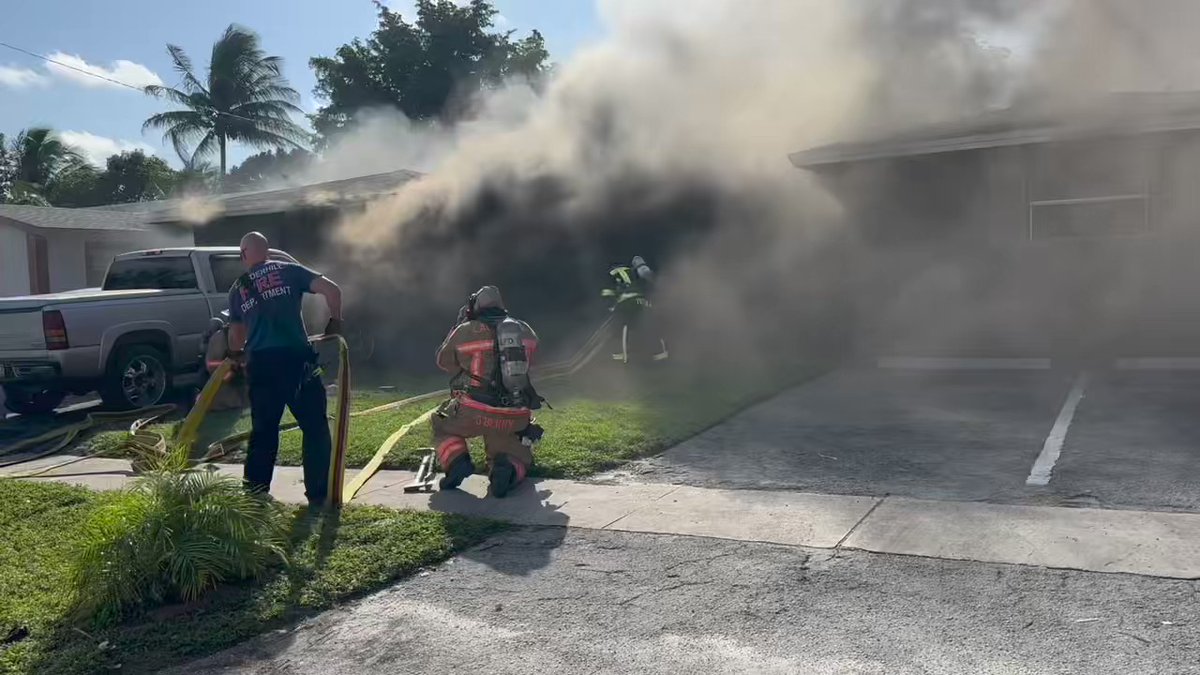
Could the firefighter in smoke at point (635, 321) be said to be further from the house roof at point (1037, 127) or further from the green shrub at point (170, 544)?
the green shrub at point (170, 544)

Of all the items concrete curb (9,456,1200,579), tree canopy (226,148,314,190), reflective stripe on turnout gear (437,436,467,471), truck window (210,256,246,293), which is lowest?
concrete curb (9,456,1200,579)

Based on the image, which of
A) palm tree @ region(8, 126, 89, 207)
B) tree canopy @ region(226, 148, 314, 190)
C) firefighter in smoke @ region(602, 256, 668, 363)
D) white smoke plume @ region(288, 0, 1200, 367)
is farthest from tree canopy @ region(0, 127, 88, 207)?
firefighter in smoke @ region(602, 256, 668, 363)

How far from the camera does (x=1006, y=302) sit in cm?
1209

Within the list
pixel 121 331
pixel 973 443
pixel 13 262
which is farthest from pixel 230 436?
pixel 13 262

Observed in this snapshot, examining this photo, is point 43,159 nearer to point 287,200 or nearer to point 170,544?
point 287,200

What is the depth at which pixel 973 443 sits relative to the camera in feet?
25.7

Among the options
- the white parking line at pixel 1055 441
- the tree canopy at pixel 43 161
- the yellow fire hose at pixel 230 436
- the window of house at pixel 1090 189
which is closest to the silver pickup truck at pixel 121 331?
the yellow fire hose at pixel 230 436

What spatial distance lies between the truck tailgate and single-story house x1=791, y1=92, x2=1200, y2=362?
347 inches

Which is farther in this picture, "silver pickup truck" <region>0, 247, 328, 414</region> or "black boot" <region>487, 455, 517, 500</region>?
"silver pickup truck" <region>0, 247, 328, 414</region>

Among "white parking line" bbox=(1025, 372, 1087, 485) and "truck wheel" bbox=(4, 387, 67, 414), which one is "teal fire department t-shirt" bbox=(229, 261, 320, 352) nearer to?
"white parking line" bbox=(1025, 372, 1087, 485)

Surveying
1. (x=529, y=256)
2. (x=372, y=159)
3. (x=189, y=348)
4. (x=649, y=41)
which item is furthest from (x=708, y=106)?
(x=372, y=159)

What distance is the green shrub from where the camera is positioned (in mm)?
4629

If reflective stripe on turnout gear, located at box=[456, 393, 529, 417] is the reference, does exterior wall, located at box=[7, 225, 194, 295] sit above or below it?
above

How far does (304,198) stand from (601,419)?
8779 millimetres
